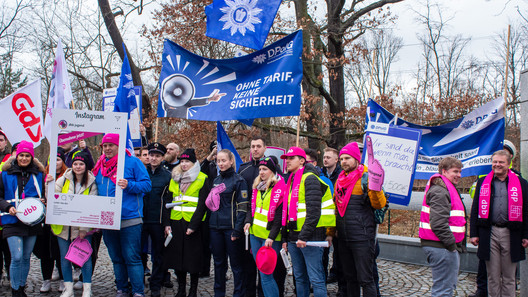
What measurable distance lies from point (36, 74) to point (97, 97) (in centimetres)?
1245

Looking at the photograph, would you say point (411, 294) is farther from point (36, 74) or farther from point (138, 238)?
point (36, 74)

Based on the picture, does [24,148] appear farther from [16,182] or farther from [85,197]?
[85,197]

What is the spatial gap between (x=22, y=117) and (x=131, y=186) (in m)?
3.12

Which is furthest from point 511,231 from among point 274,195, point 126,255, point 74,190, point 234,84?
point 74,190

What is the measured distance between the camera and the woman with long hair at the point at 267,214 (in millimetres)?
5090

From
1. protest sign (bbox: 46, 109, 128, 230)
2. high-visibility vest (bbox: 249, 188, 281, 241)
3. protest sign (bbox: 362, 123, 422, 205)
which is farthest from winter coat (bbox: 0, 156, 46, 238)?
protest sign (bbox: 362, 123, 422, 205)

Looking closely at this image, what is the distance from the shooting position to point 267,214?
514 centimetres

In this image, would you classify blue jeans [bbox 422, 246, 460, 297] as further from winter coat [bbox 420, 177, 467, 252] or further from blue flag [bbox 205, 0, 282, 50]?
blue flag [bbox 205, 0, 282, 50]

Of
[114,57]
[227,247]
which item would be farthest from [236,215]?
[114,57]

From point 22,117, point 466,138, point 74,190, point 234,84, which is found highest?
point 234,84

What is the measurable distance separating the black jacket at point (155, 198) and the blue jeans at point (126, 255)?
378 mm

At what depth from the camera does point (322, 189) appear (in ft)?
16.2

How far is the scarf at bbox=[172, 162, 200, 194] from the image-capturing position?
5.84m

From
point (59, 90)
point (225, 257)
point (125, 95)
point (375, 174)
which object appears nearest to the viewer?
point (375, 174)
